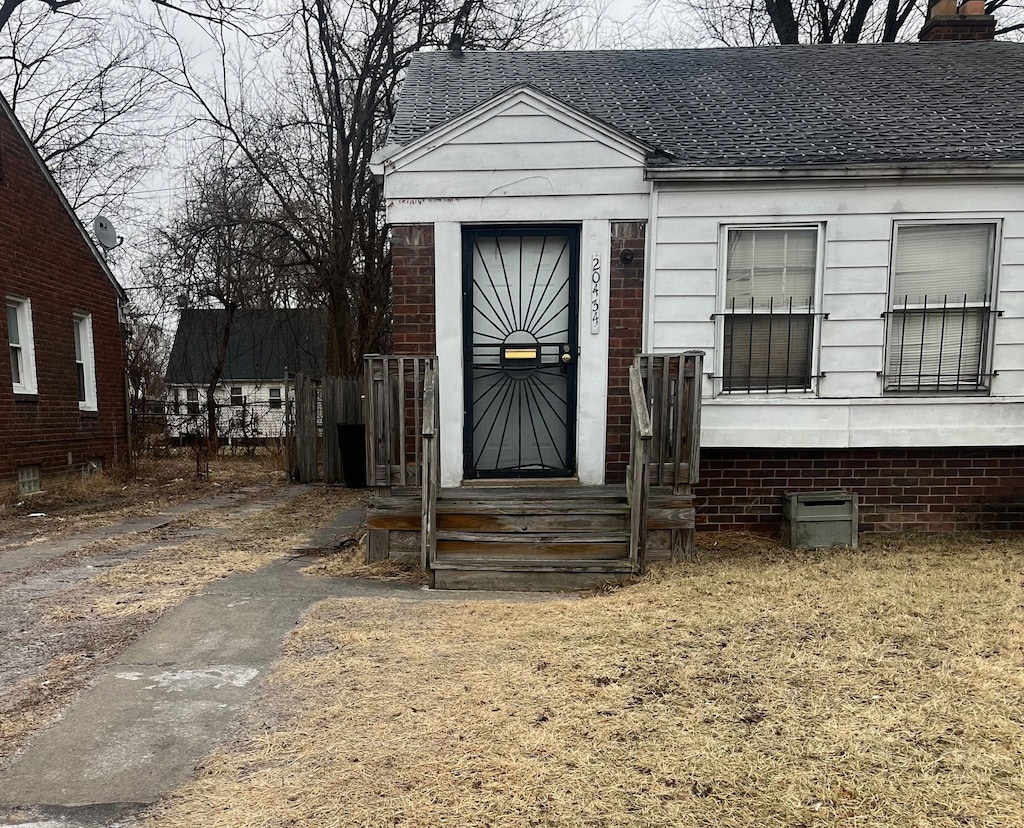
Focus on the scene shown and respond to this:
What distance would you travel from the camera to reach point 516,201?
5145 mm

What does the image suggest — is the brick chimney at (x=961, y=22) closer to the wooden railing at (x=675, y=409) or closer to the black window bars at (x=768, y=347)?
the black window bars at (x=768, y=347)

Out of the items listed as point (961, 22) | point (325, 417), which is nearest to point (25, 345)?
point (325, 417)

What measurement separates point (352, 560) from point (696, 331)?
3.58 meters

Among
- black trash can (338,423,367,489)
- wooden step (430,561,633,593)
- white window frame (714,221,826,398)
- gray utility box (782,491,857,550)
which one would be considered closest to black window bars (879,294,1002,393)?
white window frame (714,221,826,398)

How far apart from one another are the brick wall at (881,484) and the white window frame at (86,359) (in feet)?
32.8

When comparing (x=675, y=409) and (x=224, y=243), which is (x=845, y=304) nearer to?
(x=675, y=409)

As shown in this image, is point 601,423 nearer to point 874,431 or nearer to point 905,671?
point 874,431

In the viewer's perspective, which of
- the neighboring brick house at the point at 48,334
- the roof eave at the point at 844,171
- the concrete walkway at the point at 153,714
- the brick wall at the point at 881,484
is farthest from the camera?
the neighboring brick house at the point at 48,334

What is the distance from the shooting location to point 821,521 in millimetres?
5223

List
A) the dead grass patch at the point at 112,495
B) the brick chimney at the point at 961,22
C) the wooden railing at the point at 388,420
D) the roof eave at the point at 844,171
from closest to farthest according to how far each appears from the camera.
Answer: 1. the wooden railing at the point at 388,420
2. the roof eave at the point at 844,171
3. the dead grass patch at the point at 112,495
4. the brick chimney at the point at 961,22

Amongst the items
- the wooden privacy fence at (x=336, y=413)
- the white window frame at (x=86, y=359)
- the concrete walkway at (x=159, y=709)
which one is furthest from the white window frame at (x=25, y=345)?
the concrete walkway at (x=159, y=709)

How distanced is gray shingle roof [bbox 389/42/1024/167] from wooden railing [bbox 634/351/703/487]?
180cm

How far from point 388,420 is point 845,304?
4070mm

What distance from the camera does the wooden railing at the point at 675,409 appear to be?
15.6 ft
